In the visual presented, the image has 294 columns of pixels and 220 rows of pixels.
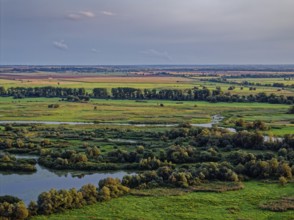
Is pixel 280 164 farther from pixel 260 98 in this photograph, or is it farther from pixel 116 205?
pixel 260 98

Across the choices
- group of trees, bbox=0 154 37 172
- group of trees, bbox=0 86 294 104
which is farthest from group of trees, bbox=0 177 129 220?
group of trees, bbox=0 86 294 104

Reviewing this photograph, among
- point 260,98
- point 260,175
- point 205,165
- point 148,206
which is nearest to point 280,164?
point 260,175

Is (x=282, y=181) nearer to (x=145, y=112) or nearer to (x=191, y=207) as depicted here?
(x=191, y=207)

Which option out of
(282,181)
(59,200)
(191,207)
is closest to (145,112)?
(282,181)

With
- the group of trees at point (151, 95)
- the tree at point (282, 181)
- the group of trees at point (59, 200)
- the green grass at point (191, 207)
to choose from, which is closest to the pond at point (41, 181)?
the group of trees at point (59, 200)

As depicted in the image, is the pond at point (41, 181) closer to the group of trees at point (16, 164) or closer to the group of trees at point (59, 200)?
the group of trees at point (16, 164)

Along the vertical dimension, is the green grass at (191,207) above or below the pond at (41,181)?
above
